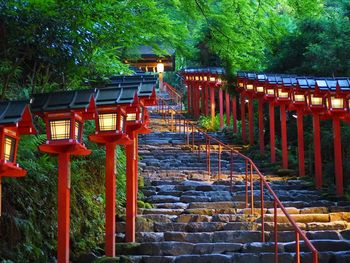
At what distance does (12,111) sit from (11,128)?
234 millimetres

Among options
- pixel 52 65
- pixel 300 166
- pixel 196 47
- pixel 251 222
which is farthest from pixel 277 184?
pixel 196 47

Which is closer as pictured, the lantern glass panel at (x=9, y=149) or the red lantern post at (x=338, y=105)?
the lantern glass panel at (x=9, y=149)

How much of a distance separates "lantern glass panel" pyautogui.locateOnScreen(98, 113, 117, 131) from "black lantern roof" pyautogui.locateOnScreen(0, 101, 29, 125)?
2827mm

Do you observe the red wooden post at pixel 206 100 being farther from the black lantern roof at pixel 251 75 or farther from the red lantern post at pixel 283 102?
the red lantern post at pixel 283 102

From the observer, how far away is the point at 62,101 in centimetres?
764

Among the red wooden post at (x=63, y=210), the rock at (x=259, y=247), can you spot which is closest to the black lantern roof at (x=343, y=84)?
the rock at (x=259, y=247)

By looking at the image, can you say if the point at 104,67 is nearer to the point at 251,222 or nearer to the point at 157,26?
the point at 157,26

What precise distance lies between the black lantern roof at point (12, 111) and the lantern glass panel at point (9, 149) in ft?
0.87

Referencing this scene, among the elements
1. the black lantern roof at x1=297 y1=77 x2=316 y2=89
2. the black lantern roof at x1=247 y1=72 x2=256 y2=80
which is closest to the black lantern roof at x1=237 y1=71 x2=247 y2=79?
the black lantern roof at x1=247 y1=72 x2=256 y2=80

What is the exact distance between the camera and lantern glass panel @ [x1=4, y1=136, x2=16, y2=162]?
5.98 meters

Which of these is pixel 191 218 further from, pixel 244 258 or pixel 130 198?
pixel 244 258

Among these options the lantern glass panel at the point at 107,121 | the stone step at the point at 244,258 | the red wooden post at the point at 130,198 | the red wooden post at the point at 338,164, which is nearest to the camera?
the lantern glass panel at the point at 107,121

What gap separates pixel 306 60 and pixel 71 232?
1357 cm

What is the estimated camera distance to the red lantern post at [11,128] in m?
5.85
